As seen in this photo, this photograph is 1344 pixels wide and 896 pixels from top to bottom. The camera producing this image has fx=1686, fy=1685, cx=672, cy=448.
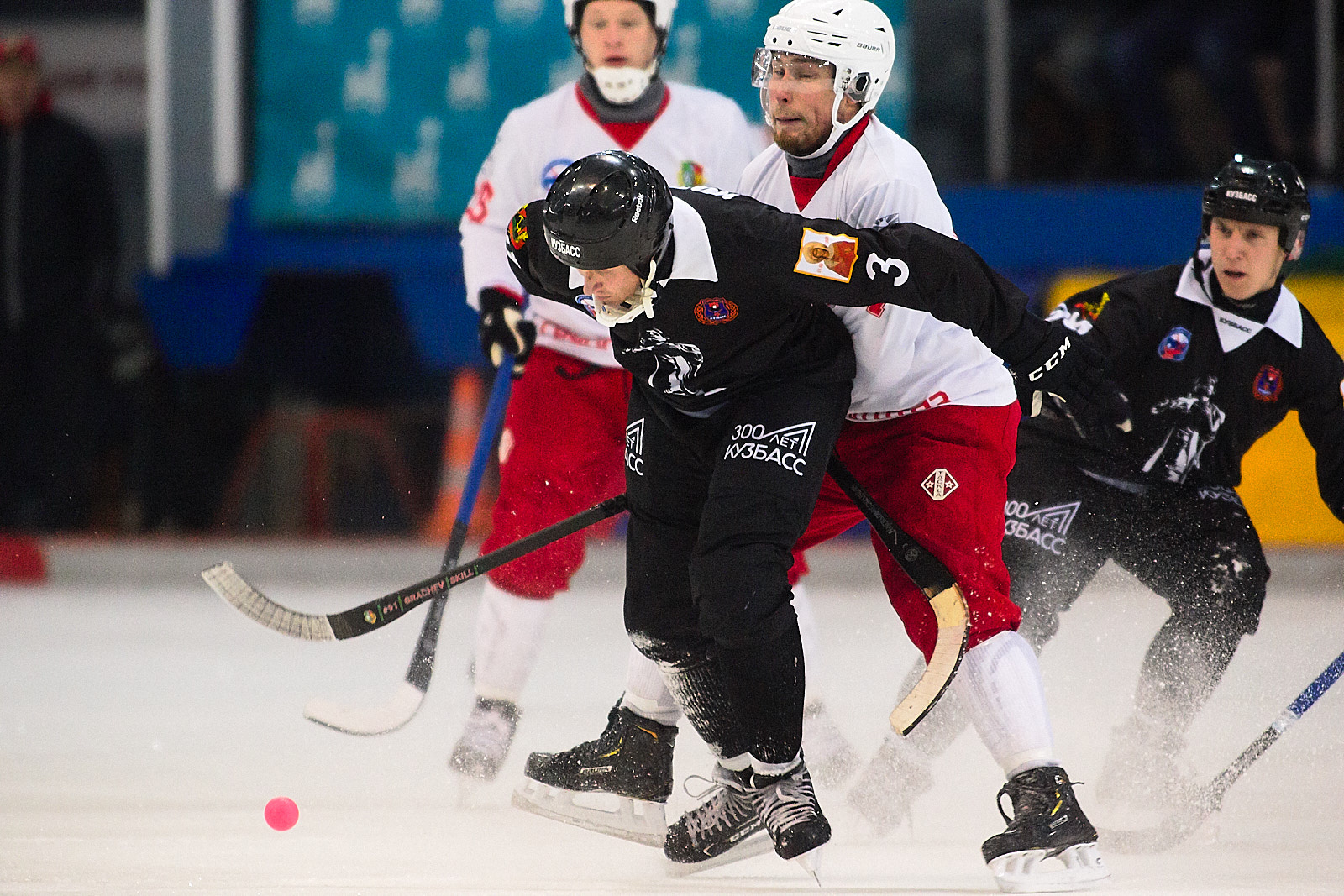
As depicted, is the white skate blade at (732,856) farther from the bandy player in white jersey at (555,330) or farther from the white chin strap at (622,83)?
the white chin strap at (622,83)

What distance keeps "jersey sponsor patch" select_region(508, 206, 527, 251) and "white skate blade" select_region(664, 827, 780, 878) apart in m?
0.96

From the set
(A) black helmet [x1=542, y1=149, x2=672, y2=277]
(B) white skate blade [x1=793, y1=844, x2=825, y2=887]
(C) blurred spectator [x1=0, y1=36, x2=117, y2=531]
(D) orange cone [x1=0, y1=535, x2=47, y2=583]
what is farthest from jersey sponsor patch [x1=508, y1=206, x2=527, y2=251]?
(D) orange cone [x1=0, y1=535, x2=47, y2=583]

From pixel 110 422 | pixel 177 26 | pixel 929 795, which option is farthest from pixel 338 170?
pixel 929 795

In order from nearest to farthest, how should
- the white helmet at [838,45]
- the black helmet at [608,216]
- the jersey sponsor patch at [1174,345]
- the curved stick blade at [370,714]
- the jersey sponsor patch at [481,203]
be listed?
the black helmet at [608,216] < the white helmet at [838,45] < the jersey sponsor patch at [1174,345] < the curved stick blade at [370,714] < the jersey sponsor patch at [481,203]

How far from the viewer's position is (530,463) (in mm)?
3164

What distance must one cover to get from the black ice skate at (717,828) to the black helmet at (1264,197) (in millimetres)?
1301

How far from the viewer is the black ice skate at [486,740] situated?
3.10 metres

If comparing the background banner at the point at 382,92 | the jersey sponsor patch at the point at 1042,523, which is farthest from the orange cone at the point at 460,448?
the jersey sponsor patch at the point at 1042,523

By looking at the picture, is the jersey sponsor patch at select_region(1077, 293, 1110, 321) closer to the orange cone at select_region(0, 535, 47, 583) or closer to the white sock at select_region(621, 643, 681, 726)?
the white sock at select_region(621, 643, 681, 726)

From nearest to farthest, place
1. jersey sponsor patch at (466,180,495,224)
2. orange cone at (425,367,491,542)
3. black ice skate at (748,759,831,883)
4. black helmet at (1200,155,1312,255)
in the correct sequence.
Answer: black ice skate at (748,759,831,883) < black helmet at (1200,155,1312,255) < jersey sponsor patch at (466,180,495,224) < orange cone at (425,367,491,542)

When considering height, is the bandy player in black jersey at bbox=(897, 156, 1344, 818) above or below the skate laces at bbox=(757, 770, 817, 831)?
above

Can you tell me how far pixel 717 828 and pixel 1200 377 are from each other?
1.21 meters

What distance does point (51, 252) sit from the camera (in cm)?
597

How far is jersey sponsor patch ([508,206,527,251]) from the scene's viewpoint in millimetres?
2492
